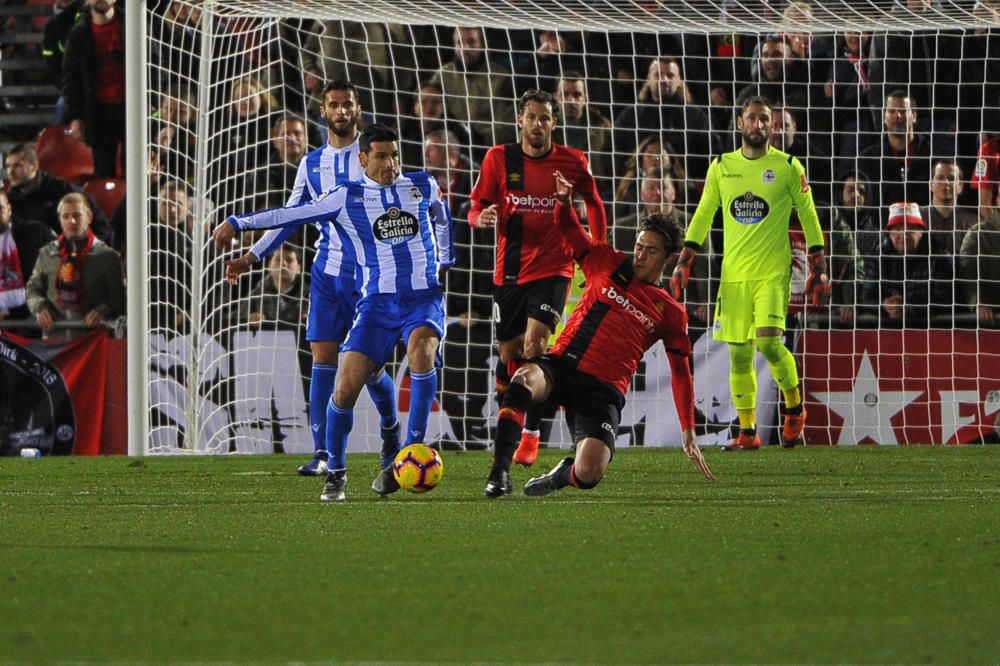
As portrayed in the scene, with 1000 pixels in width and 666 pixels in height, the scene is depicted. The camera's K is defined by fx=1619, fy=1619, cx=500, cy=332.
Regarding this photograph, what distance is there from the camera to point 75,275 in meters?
12.8

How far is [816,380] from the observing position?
11562mm

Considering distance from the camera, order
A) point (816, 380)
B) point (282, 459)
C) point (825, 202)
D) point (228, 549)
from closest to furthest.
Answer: point (228, 549), point (282, 459), point (816, 380), point (825, 202)

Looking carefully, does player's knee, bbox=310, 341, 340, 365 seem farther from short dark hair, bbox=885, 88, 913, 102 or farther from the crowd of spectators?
short dark hair, bbox=885, 88, 913, 102

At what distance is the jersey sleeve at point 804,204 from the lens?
10.6m

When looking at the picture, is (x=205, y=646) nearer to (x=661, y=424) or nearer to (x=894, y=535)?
(x=894, y=535)

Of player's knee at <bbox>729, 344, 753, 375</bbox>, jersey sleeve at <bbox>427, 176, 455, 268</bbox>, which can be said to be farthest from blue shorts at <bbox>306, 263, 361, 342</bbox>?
player's knee at <bbox>729, 344, 753, 375</bbox>

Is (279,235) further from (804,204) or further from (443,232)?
(804,204)

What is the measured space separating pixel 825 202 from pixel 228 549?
8.37 m

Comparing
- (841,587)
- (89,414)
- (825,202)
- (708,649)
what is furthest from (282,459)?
(708,649)

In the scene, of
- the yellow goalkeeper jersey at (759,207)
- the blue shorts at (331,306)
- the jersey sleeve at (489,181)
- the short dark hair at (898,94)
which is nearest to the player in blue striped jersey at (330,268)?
the blue shorts at (331,306)

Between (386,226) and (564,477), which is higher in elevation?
(386,226)

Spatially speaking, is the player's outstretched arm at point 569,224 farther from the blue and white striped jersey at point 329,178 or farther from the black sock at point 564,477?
the blue and white striped jersey at point 329,178

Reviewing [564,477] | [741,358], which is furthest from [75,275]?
[564,477]

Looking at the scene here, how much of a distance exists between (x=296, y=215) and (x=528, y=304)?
2.20 meters
